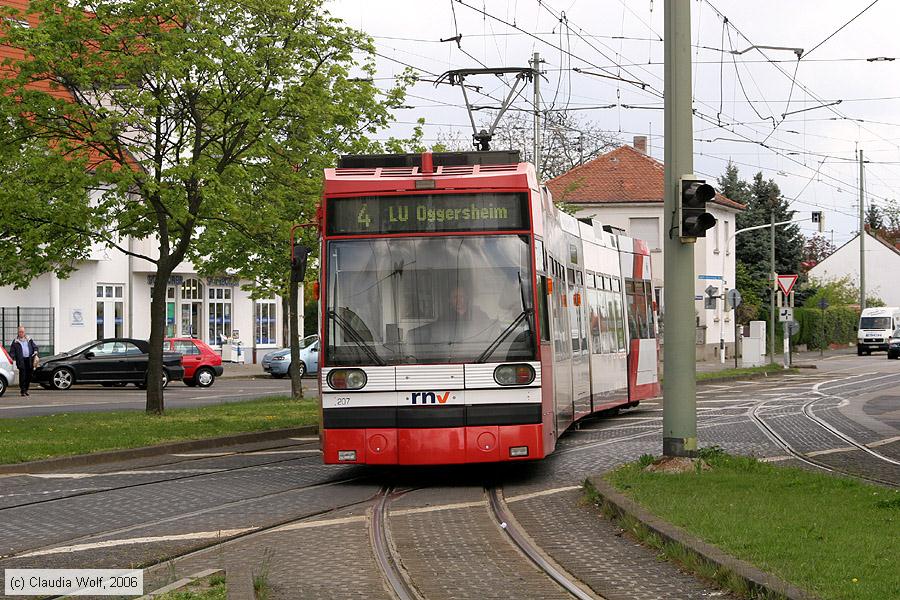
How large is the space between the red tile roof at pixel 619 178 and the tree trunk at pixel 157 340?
142 feet

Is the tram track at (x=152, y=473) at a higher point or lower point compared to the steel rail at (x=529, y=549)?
higher

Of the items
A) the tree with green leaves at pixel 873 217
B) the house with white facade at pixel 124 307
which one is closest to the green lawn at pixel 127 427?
the house with white facade at pixel 124 307

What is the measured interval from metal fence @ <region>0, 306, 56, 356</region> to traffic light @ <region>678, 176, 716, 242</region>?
3747 cm

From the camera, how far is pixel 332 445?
1332cm

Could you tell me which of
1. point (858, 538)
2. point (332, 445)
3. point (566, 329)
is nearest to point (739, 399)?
point (566, 329)

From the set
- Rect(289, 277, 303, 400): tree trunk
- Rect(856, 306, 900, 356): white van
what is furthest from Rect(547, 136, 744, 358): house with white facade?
Rect(289, 277, 303, 400): tree trunk

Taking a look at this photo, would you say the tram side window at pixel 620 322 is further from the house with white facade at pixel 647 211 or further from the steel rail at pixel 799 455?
the house with white facade at pixel 647 211

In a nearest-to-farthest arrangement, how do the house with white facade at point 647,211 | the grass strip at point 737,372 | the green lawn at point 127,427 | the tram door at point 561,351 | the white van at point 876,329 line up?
the tram door at point 561,351 < the green lawn at point 127,427 < the grass strip at point 737,372 < the house with white facade at point 647,211 < the white van at point 876,329

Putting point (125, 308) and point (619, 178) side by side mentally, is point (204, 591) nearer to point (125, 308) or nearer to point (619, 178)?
point (125, 308)

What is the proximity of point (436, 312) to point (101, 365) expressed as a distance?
90.3ft

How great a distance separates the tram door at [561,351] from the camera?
15.0 meters

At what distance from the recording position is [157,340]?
23.8 meters

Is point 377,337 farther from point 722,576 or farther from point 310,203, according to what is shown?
point 310,203

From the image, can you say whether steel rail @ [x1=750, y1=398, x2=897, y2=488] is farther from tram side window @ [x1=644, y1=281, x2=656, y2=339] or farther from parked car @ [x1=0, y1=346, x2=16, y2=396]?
parked car @ [x1=0, y1=346, x2=16, y2=396]
